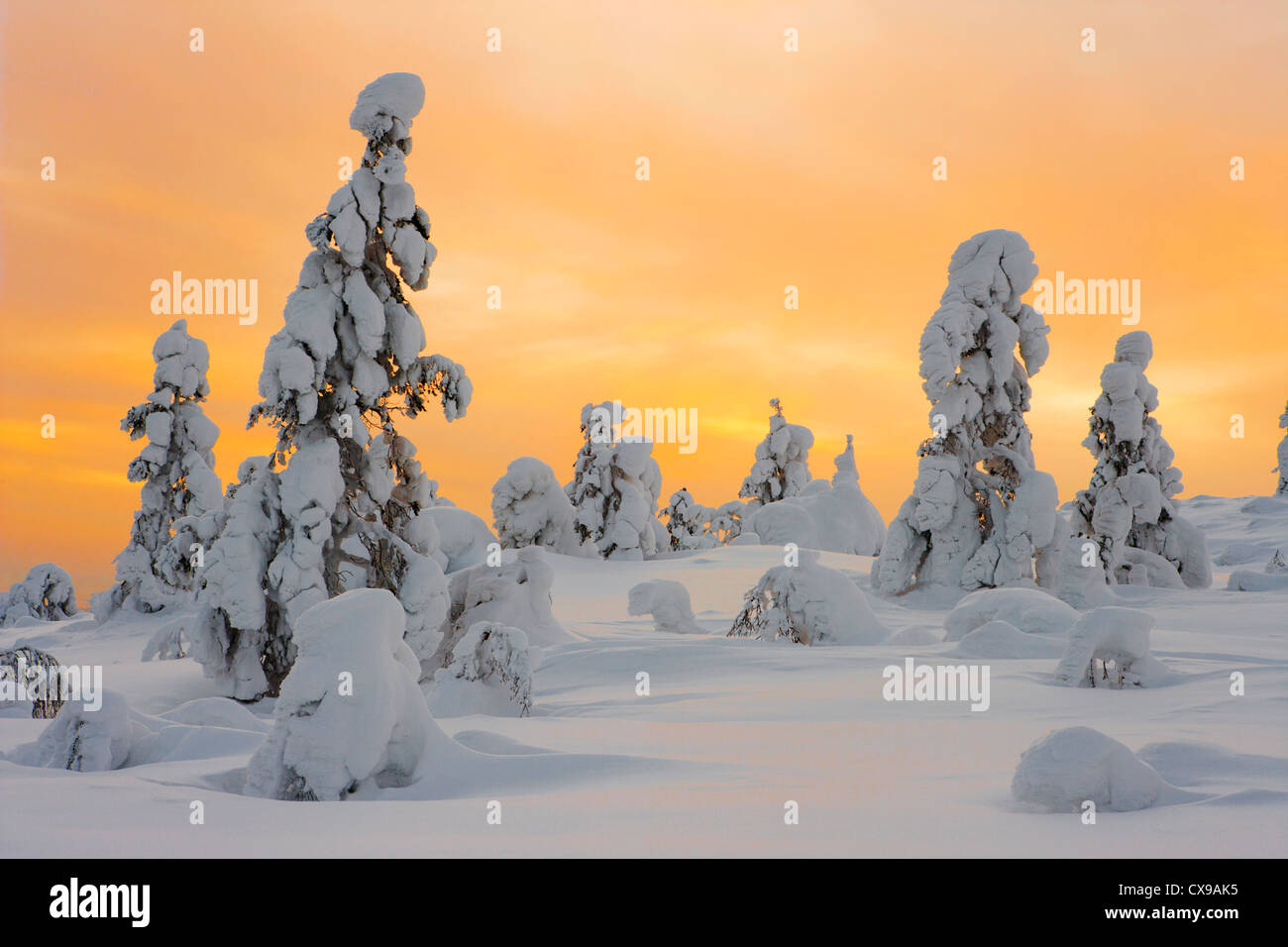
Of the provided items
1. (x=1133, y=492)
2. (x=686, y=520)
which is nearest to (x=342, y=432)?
(x=1133, y=492)

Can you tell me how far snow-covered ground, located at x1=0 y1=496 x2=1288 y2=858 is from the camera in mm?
3584

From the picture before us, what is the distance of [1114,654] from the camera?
25.9ft

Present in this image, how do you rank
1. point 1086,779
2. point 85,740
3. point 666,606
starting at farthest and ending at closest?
point 666,606 < point 85,740 < point 1086,779

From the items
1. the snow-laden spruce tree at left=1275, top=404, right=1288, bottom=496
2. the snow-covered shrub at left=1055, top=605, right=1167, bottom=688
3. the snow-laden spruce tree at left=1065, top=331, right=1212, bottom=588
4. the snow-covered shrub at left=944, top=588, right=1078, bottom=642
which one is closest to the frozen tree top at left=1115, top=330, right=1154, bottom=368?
the snow-laden spruce tree at left=1065, top=331, right=1212, bottom=588

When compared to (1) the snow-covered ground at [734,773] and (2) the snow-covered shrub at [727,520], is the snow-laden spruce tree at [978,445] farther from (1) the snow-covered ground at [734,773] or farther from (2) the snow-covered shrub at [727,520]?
(2) the snow-covered shrub at [727,520]

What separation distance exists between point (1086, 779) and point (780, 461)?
32.1 m

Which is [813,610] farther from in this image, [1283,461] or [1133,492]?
[1283,461]

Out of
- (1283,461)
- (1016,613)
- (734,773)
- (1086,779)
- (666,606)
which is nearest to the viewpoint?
(1086,779)

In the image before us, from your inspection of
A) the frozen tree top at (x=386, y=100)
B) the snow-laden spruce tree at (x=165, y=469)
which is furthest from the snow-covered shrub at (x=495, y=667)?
the snow-laden spruce tree at (x=165, y=469)

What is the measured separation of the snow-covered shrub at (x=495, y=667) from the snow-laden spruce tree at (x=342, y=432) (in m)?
2.91

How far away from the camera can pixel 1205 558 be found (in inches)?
853

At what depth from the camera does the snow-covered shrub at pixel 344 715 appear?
195 inches

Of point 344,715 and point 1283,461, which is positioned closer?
point 344,715

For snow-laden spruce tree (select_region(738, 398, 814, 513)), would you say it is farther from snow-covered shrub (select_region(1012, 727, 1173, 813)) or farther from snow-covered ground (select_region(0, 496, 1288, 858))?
snow-covered shrub (select_region(1012, 727, 1173, 813))
